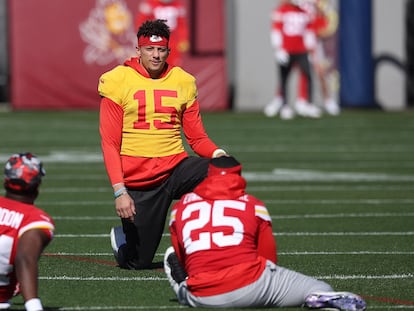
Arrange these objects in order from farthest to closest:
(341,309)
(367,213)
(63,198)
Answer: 1. (63,198)
2. (367,213)
3. (341,309)

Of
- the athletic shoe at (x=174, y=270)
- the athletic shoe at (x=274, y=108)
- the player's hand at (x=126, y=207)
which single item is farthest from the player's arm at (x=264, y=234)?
the athletic shoe at (x=274, y=108)

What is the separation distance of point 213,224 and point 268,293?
0.48 metres

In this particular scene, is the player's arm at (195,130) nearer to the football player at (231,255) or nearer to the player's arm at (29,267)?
the football player at (231,255)

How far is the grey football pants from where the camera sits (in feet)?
21.7

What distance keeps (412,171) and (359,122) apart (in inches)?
253

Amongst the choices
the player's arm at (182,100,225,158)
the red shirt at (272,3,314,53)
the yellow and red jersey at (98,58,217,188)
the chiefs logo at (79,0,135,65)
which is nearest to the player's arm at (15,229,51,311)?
the yellow and red jersey at (98,58,217,188)

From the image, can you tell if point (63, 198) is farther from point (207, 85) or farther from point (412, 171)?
point (207, 85)

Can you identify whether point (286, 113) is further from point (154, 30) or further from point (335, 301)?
point (335, 301)

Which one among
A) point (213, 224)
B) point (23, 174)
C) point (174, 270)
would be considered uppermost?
point (23, 174)

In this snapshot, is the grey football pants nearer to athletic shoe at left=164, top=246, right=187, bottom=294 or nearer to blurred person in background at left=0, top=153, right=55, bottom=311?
athletic shoe at left=164, top=246, right=187, bottom=294

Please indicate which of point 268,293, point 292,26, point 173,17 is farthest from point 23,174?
point 292,26

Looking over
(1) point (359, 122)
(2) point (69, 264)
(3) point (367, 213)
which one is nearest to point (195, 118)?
(2) point (69, 264)

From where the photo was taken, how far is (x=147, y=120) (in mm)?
8484

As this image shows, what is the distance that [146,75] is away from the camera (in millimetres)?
8492
